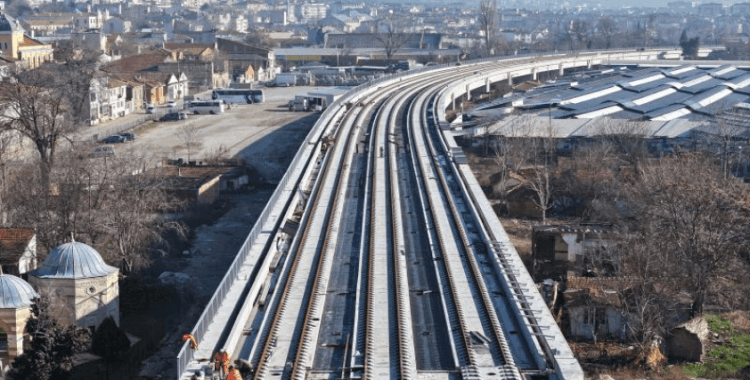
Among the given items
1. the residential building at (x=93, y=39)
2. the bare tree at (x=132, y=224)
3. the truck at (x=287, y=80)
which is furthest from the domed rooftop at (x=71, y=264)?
the residential building at (x=93, y=39)

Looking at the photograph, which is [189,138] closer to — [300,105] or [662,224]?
[300,105]

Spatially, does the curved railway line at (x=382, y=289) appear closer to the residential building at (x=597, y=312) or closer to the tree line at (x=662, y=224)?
the residential building at (x=597, y=312)

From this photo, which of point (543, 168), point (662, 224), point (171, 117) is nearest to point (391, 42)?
point (171, 117)

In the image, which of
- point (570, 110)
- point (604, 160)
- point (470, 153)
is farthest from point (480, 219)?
point (570, 110)

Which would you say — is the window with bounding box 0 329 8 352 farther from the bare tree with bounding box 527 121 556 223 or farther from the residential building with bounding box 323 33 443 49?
the residential building with bounding box 323 33 443 49

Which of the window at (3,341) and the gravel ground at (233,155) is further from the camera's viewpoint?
the gravel ground at (233,155)

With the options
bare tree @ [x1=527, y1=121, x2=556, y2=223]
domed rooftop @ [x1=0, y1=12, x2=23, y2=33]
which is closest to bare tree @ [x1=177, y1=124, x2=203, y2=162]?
bare tree @ [x1=527, y1=121, x2=556, y2=223]
